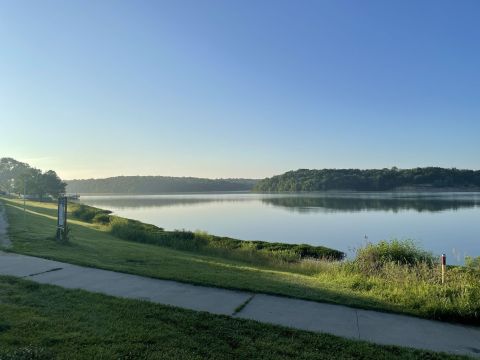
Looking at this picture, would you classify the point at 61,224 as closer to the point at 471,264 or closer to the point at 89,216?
the point at 471,264

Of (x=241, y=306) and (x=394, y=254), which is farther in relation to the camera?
(x=394, y=254)

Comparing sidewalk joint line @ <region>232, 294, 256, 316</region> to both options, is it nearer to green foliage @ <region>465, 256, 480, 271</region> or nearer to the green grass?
the green grass

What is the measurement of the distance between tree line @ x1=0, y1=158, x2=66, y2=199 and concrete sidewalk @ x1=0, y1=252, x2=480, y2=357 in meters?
57.7

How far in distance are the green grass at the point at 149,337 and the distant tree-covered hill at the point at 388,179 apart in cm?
14733

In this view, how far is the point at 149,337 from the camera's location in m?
4.72

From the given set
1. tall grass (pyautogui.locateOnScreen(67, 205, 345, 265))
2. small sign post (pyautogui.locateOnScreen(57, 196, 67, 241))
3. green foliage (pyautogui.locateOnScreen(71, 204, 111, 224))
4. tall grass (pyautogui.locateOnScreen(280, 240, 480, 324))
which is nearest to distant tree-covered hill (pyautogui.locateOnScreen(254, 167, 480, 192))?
green foliage (pyautogui.locateOnScreen(71, 204, 111, 224))

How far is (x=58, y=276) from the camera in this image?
8.07 meters

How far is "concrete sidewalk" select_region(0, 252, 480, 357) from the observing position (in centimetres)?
535

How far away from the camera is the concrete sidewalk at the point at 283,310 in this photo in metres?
5.35

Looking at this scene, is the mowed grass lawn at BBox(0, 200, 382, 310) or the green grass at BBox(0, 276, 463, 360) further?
the mowed grass lawn at BBox(0, 200, 382, 310)

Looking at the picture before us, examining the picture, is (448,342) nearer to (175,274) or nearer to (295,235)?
Result: (175,274)

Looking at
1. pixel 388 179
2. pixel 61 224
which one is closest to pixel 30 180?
pixel 61 224

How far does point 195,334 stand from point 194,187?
19437cm

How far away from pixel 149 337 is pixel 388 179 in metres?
151
